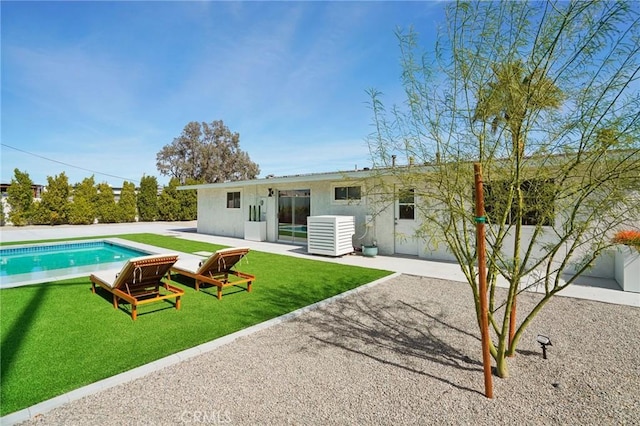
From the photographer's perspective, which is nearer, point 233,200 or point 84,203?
point 233,200

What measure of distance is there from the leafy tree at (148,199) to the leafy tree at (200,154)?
44.1 feet

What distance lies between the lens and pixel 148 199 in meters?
29.8

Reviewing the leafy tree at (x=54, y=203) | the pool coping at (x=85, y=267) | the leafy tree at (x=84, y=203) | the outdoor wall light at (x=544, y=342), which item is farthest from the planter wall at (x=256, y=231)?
the leafy tree at (x=54, y=203)

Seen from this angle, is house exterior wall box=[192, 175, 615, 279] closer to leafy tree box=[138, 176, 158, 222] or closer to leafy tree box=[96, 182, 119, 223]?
leafy tree box=[138, 176, 158, 222]

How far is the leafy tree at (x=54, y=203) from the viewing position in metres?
24.3

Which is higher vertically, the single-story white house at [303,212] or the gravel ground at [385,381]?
the single-story white house at [303,212]

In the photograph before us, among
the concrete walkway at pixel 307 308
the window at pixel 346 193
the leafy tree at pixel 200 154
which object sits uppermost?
the leafy tree at pixel 200 154

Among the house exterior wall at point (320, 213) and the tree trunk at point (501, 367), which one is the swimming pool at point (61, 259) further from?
the tree trunk at point (501, 367)

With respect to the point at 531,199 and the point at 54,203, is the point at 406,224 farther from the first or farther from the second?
the point at 54,203

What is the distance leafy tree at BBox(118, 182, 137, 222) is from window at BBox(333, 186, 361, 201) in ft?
78.4

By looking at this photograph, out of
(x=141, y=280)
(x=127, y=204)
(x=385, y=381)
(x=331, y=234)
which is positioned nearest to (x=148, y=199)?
(x=127, y=204)

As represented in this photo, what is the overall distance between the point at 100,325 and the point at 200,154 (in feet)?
139

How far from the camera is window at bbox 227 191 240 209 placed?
1892 centimetres

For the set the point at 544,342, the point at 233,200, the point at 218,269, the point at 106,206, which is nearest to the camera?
the point at 544,342
